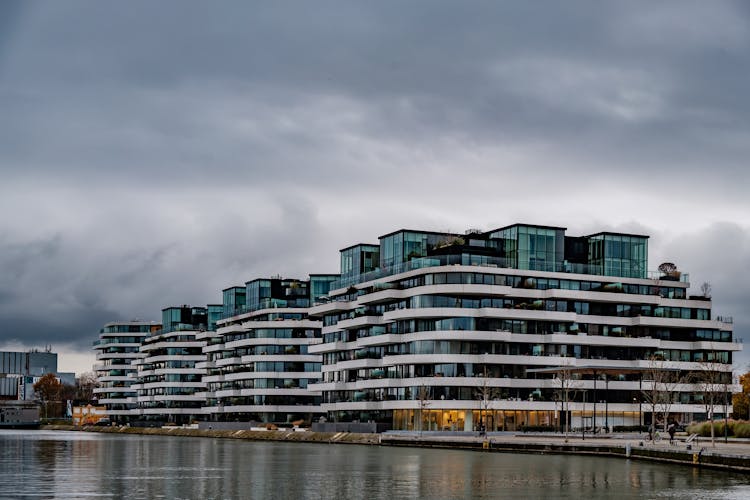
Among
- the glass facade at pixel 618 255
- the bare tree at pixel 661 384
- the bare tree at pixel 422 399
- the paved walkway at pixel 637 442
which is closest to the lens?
the paved walkway at pixel 637 442

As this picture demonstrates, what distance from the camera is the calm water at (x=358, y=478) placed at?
183ft

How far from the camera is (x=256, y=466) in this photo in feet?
263

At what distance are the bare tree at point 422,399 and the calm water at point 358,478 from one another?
54.9 meters

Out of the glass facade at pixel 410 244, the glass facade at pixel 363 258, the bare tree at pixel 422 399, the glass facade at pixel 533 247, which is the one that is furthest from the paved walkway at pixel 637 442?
the glass facade at pixel 363 258

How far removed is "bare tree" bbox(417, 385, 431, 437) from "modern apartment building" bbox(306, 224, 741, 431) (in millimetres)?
269

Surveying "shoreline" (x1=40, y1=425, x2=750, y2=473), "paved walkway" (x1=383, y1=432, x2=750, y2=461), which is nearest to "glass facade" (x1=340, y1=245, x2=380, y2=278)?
"shoreline" (x1=40, y1=425, x2=750, y2=473)

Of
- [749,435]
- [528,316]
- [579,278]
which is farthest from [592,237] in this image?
[749,435]

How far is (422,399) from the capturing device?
150m

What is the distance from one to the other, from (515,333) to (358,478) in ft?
297

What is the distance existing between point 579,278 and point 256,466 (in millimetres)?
90769

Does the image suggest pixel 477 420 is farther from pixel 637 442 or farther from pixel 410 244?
pixel 637 442

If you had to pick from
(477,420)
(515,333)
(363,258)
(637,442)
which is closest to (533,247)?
(515,333)

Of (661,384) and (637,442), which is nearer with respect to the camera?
(637,442)

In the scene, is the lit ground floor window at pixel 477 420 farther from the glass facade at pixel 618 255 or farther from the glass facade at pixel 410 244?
the glass facade at pixel 618 255
